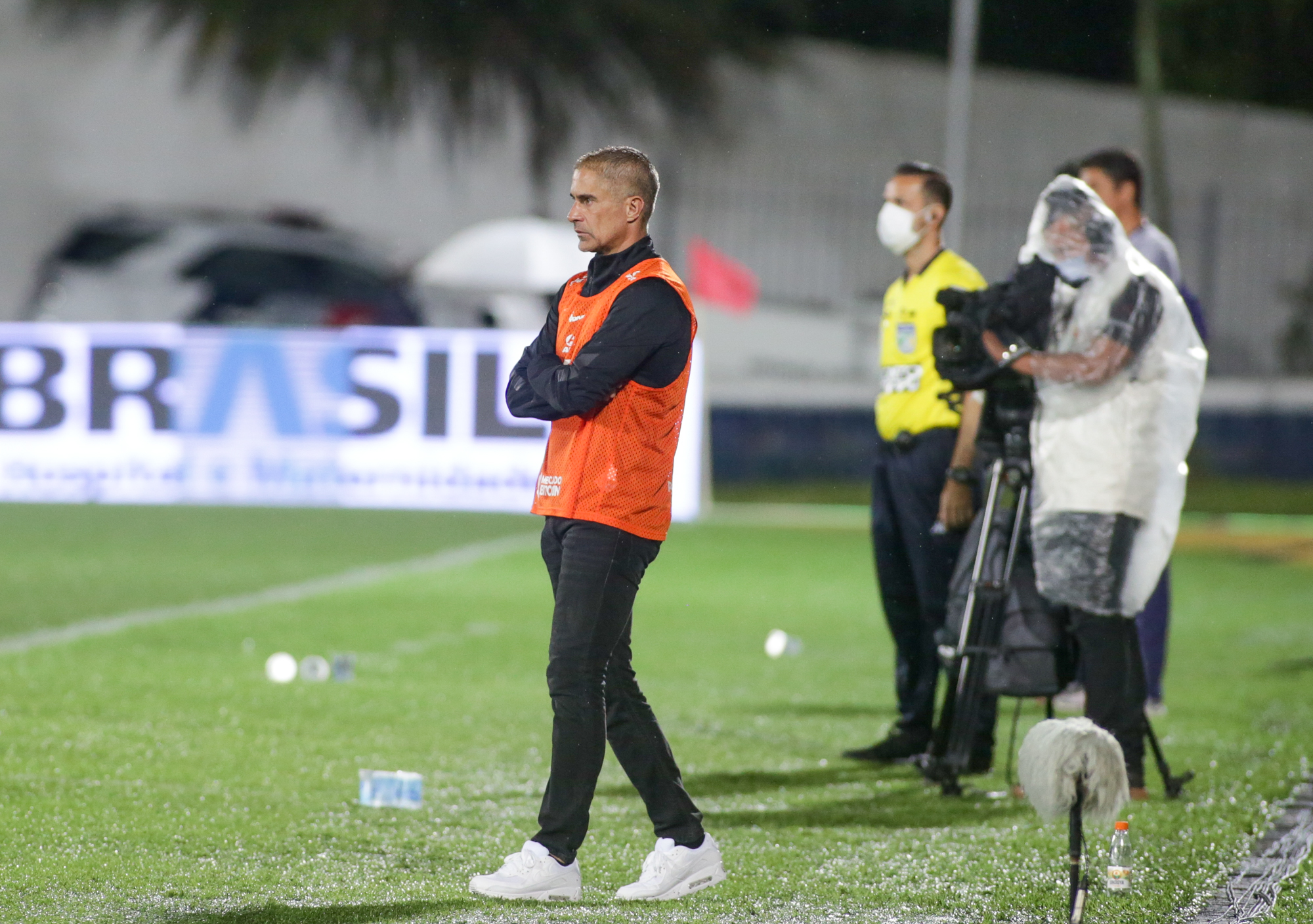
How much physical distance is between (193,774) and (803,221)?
15.9 metres

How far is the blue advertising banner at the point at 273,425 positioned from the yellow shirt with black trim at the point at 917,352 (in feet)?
23.3

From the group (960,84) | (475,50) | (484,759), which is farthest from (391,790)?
(475,50)

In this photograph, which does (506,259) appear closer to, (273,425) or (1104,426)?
(273,425)

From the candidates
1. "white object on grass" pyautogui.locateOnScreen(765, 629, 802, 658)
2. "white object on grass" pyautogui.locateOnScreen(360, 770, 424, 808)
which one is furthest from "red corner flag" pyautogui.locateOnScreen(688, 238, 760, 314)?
"white object on grass" pyautogui.locateOnScreen(360, 770, 424, 808)

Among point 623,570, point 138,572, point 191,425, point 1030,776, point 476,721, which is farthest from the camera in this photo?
point 191,425

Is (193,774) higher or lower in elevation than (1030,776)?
lower

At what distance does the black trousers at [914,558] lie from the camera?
558 cm

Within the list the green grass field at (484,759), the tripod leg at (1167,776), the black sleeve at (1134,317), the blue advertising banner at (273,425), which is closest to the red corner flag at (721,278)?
the blue advertising banner at (273,425)

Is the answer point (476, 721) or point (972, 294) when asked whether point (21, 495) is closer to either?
point (476, 721)

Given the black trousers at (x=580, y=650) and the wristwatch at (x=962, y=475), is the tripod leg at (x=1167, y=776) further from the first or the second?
the black trousers at (x=580, y=650)

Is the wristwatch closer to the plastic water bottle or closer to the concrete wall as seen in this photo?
the plastic water bottle

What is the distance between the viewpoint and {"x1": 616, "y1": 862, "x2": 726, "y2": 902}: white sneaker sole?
3924mm

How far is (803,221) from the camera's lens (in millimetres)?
20328

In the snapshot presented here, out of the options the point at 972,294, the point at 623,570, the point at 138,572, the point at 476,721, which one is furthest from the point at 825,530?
the point at 623,570
